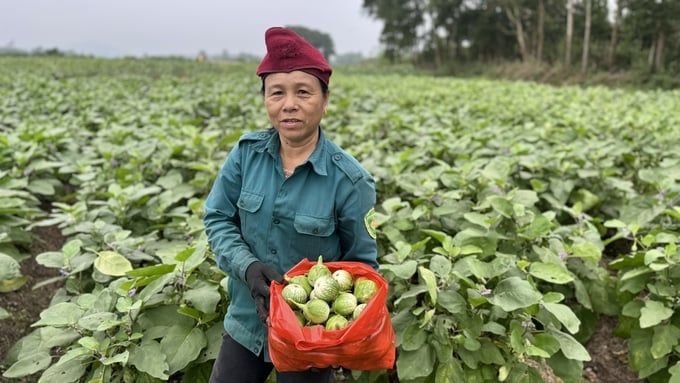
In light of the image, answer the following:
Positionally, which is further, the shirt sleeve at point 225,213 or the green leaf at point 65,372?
the green leaf at point 65,372

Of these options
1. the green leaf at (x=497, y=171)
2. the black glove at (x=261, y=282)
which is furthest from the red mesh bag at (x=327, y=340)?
the green leaf at (x=497, y=171)

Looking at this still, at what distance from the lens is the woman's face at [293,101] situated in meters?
1.57

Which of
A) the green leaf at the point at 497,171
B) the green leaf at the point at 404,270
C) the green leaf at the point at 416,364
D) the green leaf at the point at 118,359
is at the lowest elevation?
the green leaf at the point at 416,364

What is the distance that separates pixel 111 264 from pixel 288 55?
137 centimetres

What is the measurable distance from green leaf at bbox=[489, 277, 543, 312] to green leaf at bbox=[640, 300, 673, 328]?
646 millimetres

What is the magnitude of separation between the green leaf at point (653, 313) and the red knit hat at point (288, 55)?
73.2 inches

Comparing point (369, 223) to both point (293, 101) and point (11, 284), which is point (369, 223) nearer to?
point (293, 101)

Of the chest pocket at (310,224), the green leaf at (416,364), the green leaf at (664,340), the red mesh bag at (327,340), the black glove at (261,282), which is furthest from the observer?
the green leaf at (664,340)

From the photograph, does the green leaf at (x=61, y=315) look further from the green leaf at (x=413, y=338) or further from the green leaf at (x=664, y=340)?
the green leaf at (x=664, y=340)

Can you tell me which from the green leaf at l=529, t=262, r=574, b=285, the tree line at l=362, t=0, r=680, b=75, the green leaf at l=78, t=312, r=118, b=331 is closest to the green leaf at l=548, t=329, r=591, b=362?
the green leaf at l=529, t=262, r=574, b=285

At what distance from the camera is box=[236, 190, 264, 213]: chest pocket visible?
1670mm

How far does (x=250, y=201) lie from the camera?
1.68 m

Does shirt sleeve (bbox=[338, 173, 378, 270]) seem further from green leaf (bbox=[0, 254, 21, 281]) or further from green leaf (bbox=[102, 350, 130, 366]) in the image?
green leaf (bbox=[0, 254, 21, 281])

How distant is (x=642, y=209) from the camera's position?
140 inches
